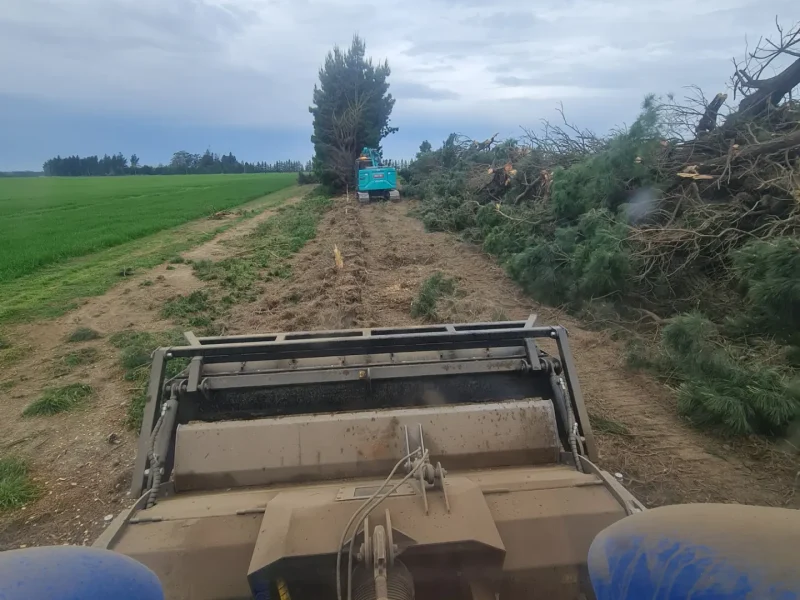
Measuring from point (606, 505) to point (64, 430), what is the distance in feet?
17.4

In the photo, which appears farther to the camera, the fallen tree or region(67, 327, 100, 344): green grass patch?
region(67, 327, 100, 344): green grass patch

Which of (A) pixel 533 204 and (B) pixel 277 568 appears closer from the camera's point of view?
(B) pixel 277 568

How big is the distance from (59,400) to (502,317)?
17.5ft

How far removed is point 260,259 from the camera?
13.8 metres

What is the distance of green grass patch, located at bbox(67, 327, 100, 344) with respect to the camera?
8375 millimetres

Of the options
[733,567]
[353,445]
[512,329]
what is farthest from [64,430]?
[733,567]

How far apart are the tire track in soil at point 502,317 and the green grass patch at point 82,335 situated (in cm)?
204

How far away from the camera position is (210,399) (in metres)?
3.18

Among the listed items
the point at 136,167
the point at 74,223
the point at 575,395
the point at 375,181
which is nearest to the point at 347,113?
the point at 375,181

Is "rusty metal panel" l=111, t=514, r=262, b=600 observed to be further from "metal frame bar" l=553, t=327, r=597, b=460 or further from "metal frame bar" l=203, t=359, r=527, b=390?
"metal frame bar" l=553, t=327, r=597, b=460

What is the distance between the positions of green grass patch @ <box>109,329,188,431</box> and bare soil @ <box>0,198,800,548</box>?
128mm

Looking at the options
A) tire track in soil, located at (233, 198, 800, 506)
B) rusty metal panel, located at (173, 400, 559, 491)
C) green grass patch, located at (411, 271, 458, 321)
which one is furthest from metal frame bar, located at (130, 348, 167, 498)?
green grass patch, located at (411, 271, 458, 321)

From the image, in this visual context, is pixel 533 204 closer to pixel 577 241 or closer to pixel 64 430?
pixel 577 241

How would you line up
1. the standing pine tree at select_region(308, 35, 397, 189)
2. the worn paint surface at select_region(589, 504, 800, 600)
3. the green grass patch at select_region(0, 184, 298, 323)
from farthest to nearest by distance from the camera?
the standing pine tree at select_region(308, 35, 397, 189) < the green grass patch at select_region(0, 184, 298, 323) < the worn paint surface at select_region(589, 504, 800, 600)
